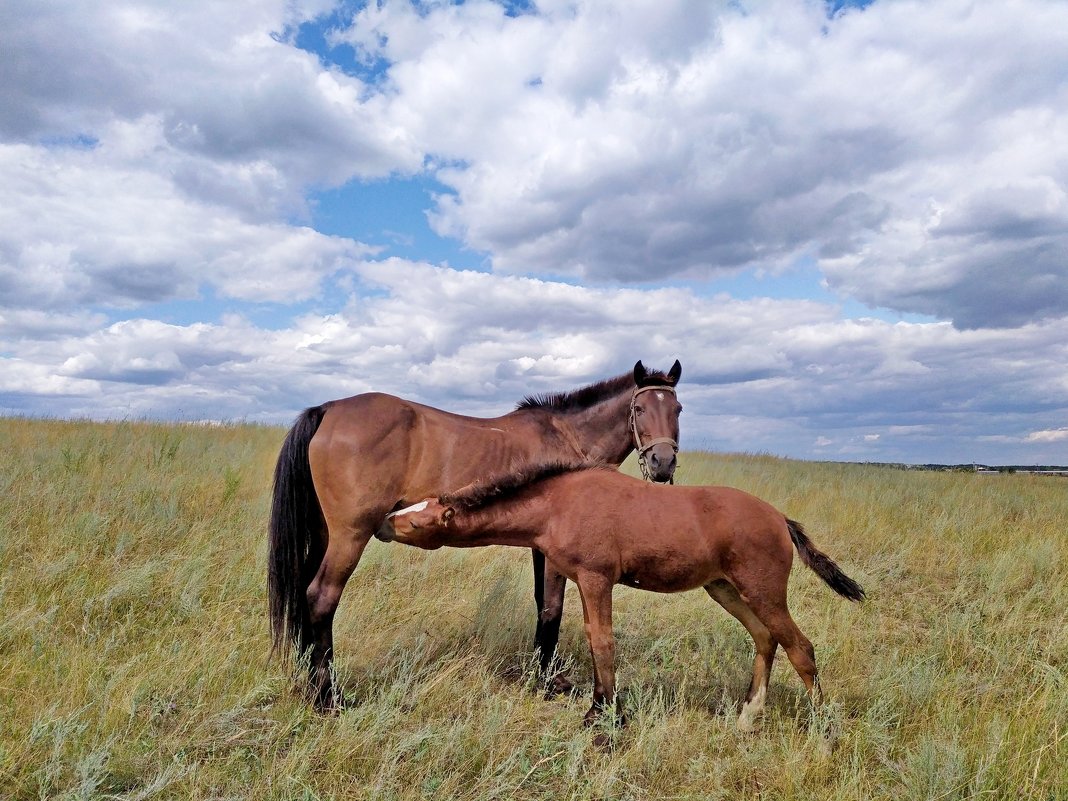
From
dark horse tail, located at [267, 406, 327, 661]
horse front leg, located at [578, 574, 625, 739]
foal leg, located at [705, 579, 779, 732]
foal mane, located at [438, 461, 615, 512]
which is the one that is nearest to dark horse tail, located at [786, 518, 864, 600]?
foal leg, located at [705, 579, 779, 732]

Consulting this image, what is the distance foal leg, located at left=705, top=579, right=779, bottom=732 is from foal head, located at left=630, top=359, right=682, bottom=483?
1.34m

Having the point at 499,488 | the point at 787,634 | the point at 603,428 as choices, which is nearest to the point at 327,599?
the point at 499,488

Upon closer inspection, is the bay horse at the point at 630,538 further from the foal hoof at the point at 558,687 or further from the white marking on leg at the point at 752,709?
the foal hoof at the point at 558,687

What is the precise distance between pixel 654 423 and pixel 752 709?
2.41 meters

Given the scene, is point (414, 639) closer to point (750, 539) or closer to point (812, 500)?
point (750, 539)

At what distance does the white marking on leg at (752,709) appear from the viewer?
4.63 m

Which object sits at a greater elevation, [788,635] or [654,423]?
[654,423]

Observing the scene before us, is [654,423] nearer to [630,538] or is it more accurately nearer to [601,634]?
[630,538]

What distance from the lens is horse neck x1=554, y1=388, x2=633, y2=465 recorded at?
632 centimetres

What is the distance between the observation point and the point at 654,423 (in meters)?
6.06

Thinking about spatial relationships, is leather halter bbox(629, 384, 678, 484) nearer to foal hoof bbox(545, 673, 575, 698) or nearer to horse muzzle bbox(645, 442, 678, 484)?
horse muzzle bbox(645, 442, 678, 484)

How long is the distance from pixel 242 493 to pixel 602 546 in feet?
25.2

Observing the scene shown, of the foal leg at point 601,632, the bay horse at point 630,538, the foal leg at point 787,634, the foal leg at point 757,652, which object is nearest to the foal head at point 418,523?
the bay horse at point 630,538

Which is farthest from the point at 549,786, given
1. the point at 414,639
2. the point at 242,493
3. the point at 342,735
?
the point at 242,493
